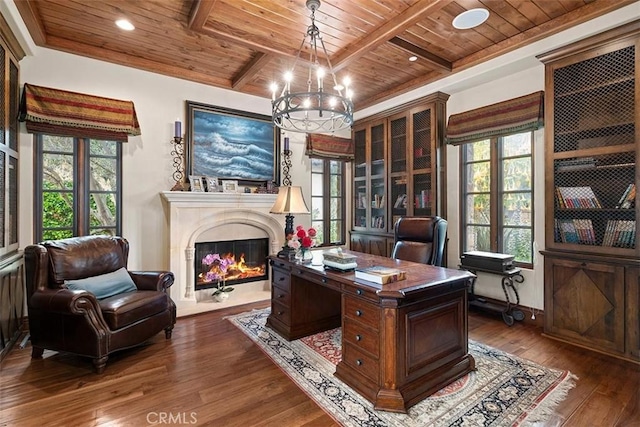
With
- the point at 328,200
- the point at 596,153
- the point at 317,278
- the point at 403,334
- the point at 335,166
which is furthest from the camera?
the point at 335,166

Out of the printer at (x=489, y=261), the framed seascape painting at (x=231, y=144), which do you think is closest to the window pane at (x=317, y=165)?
the framed seascape painting at (x=231, y=144)

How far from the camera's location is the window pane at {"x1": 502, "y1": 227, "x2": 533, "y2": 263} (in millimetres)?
3516

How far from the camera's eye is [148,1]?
261 cm

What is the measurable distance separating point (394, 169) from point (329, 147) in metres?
1.14

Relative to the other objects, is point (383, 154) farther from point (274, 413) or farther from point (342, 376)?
point (274, 413)

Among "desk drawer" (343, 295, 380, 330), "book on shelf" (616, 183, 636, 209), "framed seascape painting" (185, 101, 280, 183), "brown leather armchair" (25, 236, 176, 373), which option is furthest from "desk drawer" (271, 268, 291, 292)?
"book on shelf" (616, 183, 636, 209)

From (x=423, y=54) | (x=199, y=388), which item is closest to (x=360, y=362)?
(x=199, y=388)

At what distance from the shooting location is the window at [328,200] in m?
5.30

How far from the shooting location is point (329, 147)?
5191mm

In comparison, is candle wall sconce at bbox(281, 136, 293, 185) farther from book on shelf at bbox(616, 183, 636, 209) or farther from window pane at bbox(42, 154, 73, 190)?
book on shelf at bbox(616, 183, 636, 209)

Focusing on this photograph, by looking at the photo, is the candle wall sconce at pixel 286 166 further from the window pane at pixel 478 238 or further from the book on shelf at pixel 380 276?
the book on shelf at pixel 380 276

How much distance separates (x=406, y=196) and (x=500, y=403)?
293cm

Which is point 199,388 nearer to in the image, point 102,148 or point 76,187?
point 76,187

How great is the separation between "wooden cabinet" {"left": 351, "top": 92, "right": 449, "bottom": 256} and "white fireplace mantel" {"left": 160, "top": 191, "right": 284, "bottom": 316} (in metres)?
1.63
